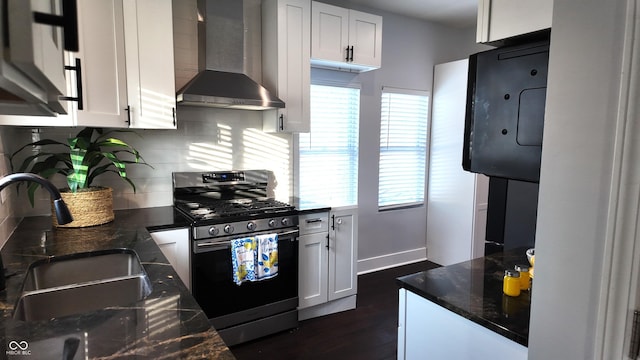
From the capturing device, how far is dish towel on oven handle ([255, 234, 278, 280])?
102 inches

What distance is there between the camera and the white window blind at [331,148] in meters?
3.67

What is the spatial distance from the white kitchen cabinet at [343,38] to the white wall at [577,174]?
99.1 inches

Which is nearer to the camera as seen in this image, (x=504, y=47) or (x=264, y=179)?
(x=504, y=47)

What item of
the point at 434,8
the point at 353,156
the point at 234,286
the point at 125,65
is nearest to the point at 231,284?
the point at 234,286

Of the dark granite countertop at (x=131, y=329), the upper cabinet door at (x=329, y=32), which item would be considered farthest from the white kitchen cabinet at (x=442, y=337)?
the upper cabinet door at (x=329, y=32)

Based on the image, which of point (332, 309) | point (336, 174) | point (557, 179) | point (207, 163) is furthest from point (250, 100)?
point (557, 179)

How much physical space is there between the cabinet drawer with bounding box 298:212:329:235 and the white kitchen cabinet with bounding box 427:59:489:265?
1.85m

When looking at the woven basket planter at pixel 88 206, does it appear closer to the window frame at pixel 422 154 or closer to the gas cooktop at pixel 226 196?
the gas cooktop at pixel 226 196

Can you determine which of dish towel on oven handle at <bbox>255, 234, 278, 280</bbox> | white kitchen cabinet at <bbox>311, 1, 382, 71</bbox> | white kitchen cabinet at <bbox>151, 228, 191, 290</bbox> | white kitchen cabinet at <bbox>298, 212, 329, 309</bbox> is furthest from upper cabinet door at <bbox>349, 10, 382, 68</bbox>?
white kitchen cabinet at <bbox>151, 228, 191, 290</bbox>

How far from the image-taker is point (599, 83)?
708 mm

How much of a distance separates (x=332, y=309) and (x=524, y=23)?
2711mm

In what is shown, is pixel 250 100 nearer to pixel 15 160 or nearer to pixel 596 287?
pixel 15 160

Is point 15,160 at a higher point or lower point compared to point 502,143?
lower

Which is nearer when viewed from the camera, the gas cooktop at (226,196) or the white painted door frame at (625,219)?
the white painted door frame at (625,219)
